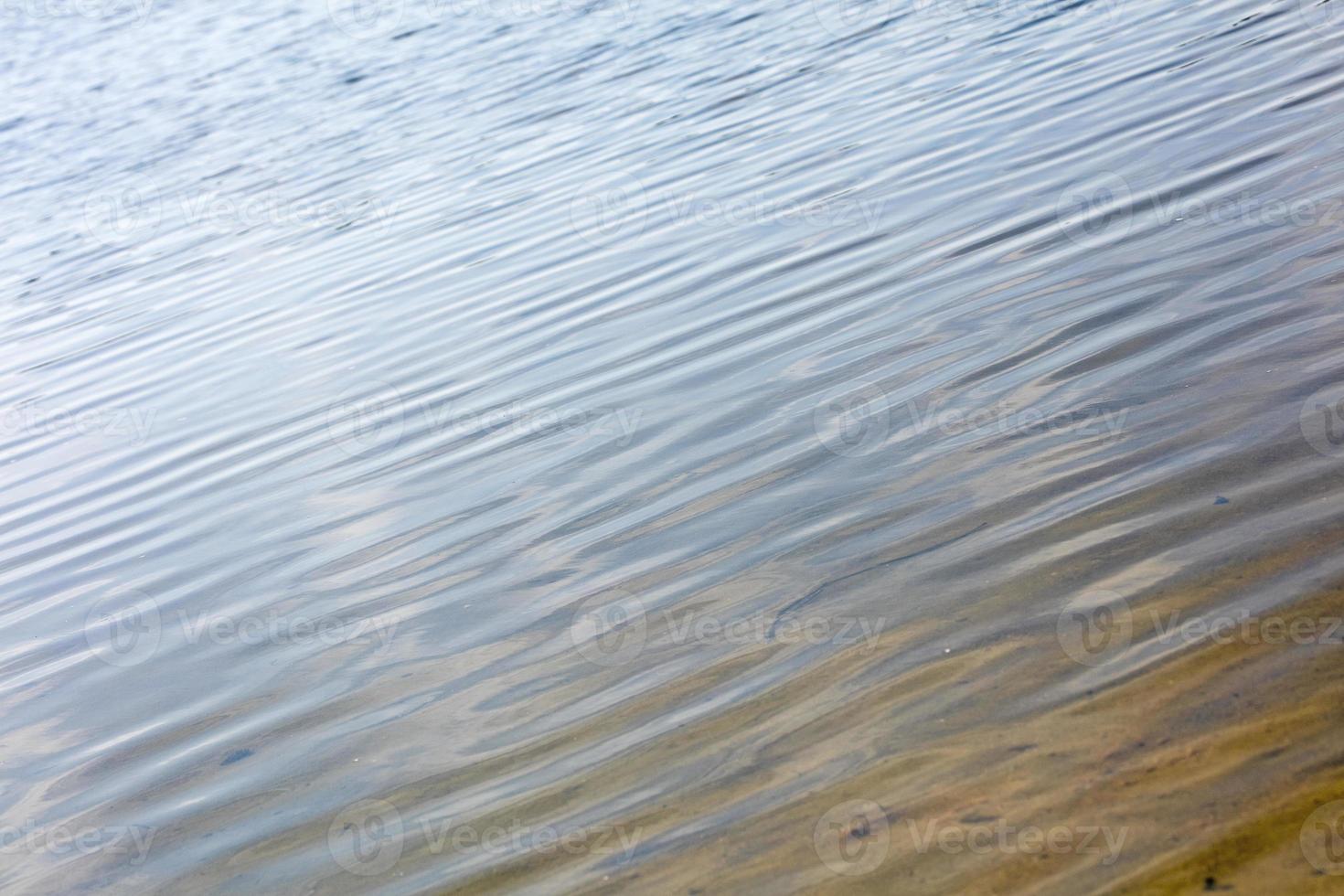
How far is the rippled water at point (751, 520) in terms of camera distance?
11.1 feet

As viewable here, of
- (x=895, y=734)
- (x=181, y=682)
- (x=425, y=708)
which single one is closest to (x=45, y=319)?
(x=181, y=682)

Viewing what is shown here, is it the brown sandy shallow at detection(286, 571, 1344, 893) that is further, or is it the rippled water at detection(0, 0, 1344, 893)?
the rippled water at detection(0, 0, 1344, 893)

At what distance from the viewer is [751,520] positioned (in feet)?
16.4

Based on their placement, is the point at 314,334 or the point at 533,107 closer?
the point at 314,334

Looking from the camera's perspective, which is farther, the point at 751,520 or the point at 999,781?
the point at 751,520

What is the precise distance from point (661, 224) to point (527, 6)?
14474mm

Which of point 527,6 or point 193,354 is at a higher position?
point 527,6

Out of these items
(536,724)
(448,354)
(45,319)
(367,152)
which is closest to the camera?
(536,724)

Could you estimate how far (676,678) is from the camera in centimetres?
412

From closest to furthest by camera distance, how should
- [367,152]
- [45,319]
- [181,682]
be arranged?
[181,682]
[45,319]
[367,152]

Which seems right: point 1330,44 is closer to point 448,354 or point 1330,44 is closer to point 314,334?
point 448,354

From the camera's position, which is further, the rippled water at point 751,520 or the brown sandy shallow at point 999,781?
the rippled water at point 751,520

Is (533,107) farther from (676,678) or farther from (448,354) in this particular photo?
(676,678)

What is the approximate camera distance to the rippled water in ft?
11.1
